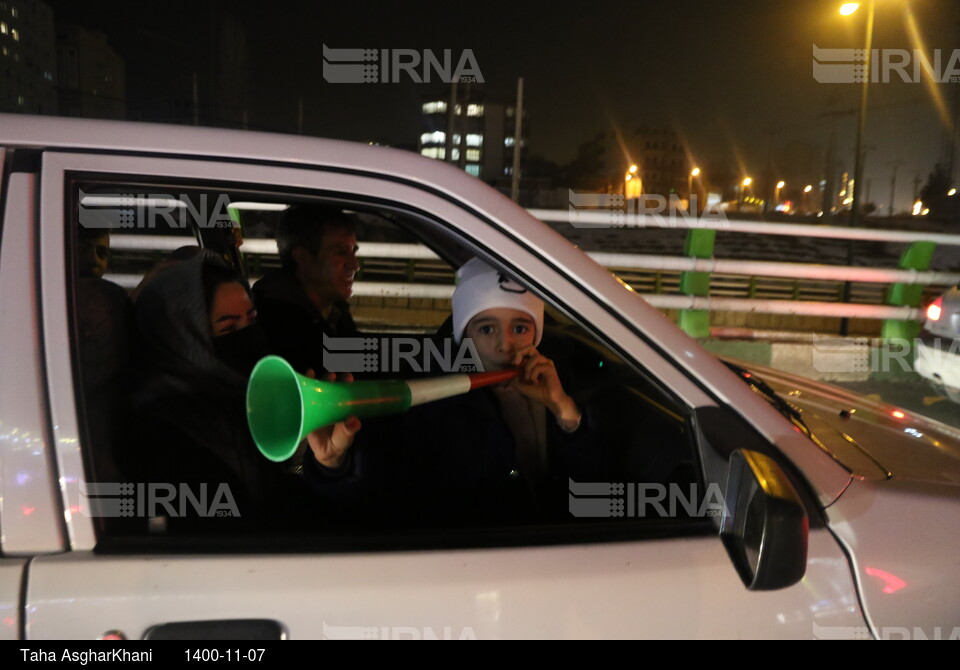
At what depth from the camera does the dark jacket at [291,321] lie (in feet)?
8.04

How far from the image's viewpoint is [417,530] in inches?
59.5

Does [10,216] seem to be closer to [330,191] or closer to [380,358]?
[330,191]

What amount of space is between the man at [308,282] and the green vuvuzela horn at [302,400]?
0.74m

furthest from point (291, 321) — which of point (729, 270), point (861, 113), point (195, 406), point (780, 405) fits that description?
point (861, 113)

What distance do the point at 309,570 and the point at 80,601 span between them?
1.23 feet

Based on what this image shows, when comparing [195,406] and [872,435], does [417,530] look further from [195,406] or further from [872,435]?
[872,435]

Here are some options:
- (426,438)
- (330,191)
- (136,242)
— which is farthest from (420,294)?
(330,191)

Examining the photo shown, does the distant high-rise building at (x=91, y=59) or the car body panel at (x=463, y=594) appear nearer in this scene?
the car body panel at (x=463, y=594)

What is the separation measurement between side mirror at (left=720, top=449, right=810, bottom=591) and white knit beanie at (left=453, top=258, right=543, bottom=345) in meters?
0.83

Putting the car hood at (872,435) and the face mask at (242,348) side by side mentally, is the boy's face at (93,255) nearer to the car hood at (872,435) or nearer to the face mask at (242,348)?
the face mask at (242,348)

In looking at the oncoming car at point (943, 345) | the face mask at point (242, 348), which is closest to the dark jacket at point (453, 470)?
the face mask at point (242, 348)

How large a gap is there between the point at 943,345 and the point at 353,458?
18.2 feet
